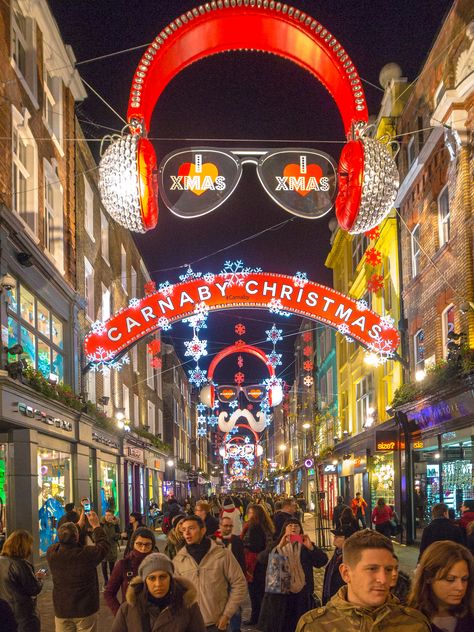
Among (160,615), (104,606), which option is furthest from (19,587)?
(104,606)

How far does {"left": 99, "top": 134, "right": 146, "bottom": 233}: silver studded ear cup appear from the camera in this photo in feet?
35.2

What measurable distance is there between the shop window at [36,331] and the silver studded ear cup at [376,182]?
9.02 metres

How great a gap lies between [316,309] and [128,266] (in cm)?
1706

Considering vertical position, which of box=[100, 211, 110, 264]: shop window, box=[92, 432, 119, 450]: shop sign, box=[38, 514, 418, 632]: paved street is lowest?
box=[38, 514, 418, 632]: paved street

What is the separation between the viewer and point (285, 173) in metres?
11.8

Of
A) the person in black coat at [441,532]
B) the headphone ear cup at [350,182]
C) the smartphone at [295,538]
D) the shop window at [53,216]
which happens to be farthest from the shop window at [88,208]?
the smartphone at [295,538]

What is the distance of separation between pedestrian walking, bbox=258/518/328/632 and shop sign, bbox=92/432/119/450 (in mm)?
18389

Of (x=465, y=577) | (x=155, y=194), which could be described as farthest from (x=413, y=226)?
(x=465, y=577)

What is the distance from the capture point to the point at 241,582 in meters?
7.48

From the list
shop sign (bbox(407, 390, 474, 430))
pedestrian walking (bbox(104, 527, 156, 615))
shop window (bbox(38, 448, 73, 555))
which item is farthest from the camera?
shop window (bbox(38, 448, 73, 555))

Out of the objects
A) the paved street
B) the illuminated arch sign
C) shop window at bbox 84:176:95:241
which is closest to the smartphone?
the paved street

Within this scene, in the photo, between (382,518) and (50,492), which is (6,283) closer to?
(50,492)

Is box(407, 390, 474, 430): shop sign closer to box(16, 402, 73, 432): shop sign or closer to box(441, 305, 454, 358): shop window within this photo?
box(441, 305, 454, 358): shop window

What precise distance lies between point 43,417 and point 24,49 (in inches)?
346
